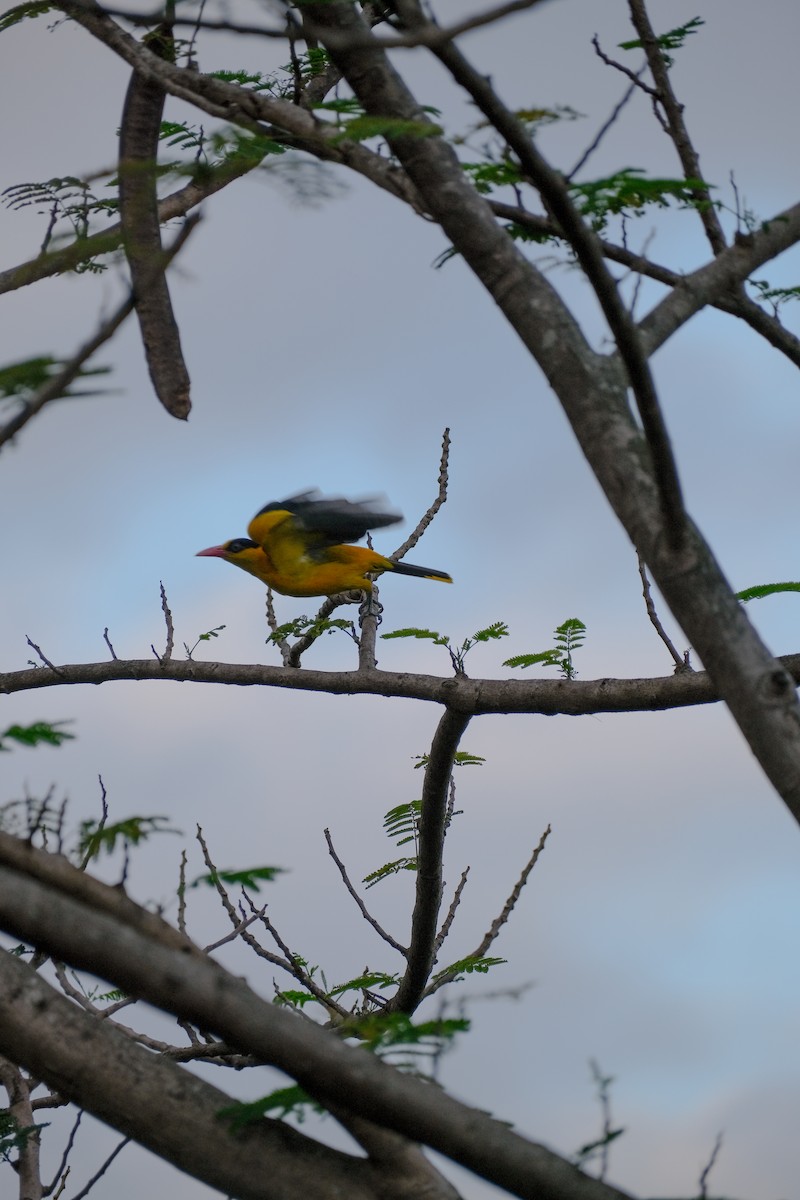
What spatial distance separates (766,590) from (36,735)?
124 inches

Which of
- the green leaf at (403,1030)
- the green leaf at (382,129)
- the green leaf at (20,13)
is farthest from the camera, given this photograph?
the green leaf at (20,13)

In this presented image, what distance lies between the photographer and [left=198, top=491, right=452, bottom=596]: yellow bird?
7547mm

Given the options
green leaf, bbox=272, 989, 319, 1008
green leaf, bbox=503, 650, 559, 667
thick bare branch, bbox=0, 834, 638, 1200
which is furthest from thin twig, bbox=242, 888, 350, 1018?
thick bare branch, bbox=0, 834, 638, 1200

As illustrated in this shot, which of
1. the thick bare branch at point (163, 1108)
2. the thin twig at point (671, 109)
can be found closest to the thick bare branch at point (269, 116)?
the thin twig at point (671, 109)

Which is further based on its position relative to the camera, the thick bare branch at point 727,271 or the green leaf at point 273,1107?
the thick bare branch at point 727,271

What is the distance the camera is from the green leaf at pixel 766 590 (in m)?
5.22

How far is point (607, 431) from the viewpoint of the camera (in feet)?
10.2

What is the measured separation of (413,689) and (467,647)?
12.4 inches

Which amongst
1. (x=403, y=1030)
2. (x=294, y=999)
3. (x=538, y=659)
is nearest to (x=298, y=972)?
(x=294, y=999)

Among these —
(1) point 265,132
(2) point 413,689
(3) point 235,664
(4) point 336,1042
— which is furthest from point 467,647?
(4) point 336,1042

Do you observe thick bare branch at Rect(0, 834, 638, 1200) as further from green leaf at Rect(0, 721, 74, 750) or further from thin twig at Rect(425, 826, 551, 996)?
thin twig at Rect(425, 826, 551, 996)

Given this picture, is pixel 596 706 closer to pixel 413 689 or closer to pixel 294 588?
pixel 413 689

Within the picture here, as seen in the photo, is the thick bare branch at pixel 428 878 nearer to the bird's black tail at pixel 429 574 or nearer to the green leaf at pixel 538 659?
the green leaf at pixel 538 659

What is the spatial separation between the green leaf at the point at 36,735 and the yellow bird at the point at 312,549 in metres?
4.22
